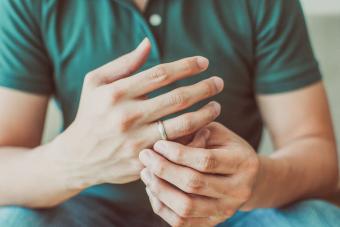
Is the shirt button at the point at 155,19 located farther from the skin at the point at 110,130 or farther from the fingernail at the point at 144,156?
the fingernail at the point at 144,156

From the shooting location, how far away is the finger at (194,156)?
Result: 1.94 ft

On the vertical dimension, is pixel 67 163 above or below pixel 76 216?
above

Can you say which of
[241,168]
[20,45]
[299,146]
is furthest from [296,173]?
[20,45]

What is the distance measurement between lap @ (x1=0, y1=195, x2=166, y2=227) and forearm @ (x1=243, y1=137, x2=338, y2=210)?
228mm

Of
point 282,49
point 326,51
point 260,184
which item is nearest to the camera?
point 260,184

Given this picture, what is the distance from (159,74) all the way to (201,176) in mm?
146

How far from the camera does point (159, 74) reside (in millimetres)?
583

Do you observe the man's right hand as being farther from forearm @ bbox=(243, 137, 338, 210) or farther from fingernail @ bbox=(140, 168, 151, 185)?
forearm @ bbox=(243, 137, 338, 210)

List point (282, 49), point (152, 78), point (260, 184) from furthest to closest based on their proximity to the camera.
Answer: point (282, 49) < point (260, 184) < point (152, 78)

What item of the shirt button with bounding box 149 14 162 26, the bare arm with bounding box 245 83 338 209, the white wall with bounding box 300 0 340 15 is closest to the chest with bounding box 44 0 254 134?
the shirt button with bounding box 149 14 162 26

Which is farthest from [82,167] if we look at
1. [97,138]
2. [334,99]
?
[334,99]

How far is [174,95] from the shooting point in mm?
589

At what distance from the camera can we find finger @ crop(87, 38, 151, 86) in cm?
61

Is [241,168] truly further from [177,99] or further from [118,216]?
[118,216]
